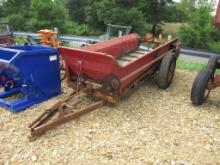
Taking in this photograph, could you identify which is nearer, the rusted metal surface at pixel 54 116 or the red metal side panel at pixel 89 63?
the rusted metal surface at pixel 54 116

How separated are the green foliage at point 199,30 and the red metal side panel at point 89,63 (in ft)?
43.1

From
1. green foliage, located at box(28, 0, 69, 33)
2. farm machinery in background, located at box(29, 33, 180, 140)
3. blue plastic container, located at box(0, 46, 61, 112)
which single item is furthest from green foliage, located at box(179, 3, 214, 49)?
blue plastic container, located at box(0, 46, 61, 112)

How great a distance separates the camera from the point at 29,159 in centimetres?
357

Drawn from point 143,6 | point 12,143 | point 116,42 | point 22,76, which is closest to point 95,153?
point 12,143

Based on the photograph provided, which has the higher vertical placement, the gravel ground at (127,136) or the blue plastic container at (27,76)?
the blue plastic container at (27,76)

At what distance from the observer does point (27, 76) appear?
4625mm

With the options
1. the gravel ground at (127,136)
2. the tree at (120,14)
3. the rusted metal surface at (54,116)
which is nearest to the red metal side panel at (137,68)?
the gravel ground at (127,136)

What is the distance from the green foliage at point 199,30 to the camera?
1667 centimetres

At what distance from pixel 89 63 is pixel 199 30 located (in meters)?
13.8

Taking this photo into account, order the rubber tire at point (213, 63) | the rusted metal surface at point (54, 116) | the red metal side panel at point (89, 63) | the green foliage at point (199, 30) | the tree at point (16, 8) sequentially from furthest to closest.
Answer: the tree at point (16, 8) → the green foliage at point (199, 30) → the rubber tire at point (213, 63) → the red metal side panel at point (89, 63) → the rusted metal surface at point (54, 116)

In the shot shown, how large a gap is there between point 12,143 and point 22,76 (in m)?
1.16

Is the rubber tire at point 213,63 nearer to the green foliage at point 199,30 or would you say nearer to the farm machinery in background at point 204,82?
the farm machinery in background at point 204,82

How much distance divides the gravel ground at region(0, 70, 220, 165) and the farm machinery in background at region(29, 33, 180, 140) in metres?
0.18

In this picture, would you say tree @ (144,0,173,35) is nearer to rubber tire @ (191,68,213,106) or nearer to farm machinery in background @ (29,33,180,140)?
farm machinery in background @ (29,33,180,140)
